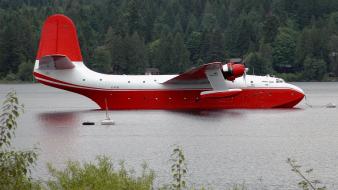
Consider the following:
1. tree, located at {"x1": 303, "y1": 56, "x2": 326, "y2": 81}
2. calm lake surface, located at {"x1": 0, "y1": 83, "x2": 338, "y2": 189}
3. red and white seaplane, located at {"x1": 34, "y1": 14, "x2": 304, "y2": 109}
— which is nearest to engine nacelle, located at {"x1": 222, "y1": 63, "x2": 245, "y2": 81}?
red and white seaplane, located at {"x1": 34, "y1": 14, "x2": 304, "y2": 109}

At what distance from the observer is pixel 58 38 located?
63781 mm

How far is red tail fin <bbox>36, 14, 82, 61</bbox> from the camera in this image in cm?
6366

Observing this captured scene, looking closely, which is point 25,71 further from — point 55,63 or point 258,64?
point 55,63

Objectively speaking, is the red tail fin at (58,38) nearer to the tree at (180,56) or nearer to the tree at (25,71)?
the tree at (25,71)

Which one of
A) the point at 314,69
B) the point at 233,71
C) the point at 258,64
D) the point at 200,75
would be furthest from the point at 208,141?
the point at 314,69

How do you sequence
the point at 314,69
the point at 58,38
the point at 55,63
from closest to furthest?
the point at 55,63
the point at 58,38
the point at 314,69

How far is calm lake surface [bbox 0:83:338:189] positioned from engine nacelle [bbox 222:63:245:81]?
3128 millimetres

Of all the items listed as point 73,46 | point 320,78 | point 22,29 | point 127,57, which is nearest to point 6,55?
point 22,29

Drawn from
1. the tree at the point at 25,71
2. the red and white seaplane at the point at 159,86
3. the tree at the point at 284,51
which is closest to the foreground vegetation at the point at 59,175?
the red and white seaplane at the point at 159,86

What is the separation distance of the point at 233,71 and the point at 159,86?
19.5ft

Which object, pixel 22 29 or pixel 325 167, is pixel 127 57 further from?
pixel 325 167

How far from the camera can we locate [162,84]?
63.0 meters

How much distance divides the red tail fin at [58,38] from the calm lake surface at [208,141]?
5256 mm

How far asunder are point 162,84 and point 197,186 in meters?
33.9
